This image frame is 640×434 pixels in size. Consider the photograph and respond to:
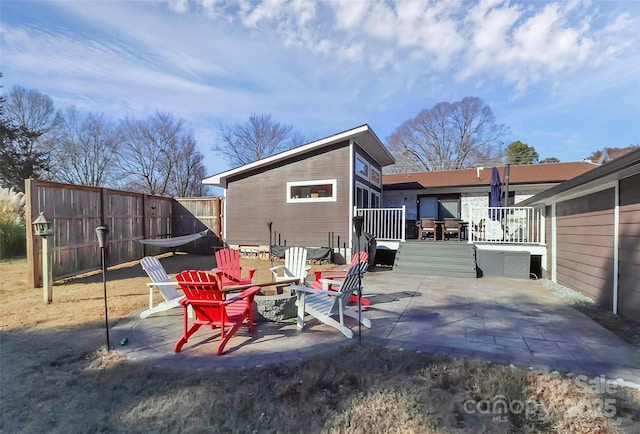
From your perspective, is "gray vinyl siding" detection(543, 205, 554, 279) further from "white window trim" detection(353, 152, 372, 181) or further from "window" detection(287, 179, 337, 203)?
"window" detection(287, 179, 337, 203)

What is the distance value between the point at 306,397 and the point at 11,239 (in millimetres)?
12048

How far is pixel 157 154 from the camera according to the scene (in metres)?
24.9

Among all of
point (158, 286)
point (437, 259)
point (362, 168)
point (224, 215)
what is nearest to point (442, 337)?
point (158, 286)

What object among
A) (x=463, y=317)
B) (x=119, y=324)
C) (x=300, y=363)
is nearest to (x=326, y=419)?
(x=300, y=363)

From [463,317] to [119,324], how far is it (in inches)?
192

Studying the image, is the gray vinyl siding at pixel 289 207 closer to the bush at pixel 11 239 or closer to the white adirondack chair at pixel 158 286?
the white adirondack chair at pixel 158 286

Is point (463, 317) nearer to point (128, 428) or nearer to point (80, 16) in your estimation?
point (128, 428)

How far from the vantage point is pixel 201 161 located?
1063 inches

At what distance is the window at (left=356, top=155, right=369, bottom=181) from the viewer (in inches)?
411

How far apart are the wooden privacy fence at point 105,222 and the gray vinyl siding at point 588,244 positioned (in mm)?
10333

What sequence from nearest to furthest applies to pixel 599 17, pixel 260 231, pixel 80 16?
1. pixel 599 17
2. pixel 80 16
3. pixel 260 231

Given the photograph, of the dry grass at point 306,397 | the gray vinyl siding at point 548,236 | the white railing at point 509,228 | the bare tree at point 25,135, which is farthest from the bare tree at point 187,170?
the dry grass at point 306,397

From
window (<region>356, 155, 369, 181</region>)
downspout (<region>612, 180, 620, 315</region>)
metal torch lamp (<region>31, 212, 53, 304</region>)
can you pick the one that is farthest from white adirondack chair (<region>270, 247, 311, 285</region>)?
window (<region>356, 155, 369, 181</region>)

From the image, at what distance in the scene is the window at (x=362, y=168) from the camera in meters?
10.4
